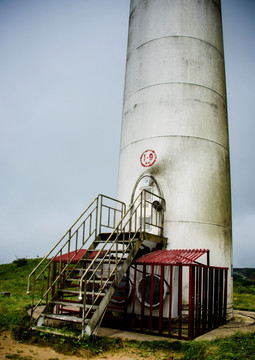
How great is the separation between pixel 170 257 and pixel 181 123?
493 centimetres

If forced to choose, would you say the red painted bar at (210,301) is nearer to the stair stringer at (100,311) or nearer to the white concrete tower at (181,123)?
the white concrete tower at (181,123)

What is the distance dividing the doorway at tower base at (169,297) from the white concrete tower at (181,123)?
1432mm

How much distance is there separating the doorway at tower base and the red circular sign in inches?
124

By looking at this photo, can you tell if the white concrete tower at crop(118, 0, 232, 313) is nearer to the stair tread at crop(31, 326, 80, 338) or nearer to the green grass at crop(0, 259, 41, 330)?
the stair tread at crop(31, 326, 80, 338)

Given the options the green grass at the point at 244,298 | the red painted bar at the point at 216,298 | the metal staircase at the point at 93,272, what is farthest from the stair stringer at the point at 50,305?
the green grass at the point at 244,298

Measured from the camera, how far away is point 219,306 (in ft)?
34.0

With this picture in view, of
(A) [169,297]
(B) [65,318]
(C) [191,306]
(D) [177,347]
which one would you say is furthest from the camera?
(A) [169,297]

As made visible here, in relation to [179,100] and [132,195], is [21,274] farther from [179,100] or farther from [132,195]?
[179,100]

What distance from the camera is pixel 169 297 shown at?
8.71m

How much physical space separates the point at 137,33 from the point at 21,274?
52.0 feet

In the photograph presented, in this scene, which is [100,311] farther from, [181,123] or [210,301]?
[181,123]

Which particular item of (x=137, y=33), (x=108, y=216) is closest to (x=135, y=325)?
(x=108, y=216)

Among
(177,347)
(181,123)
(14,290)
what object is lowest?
(177,347)

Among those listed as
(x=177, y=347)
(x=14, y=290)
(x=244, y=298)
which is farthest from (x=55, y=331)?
(x=244, y=298)
